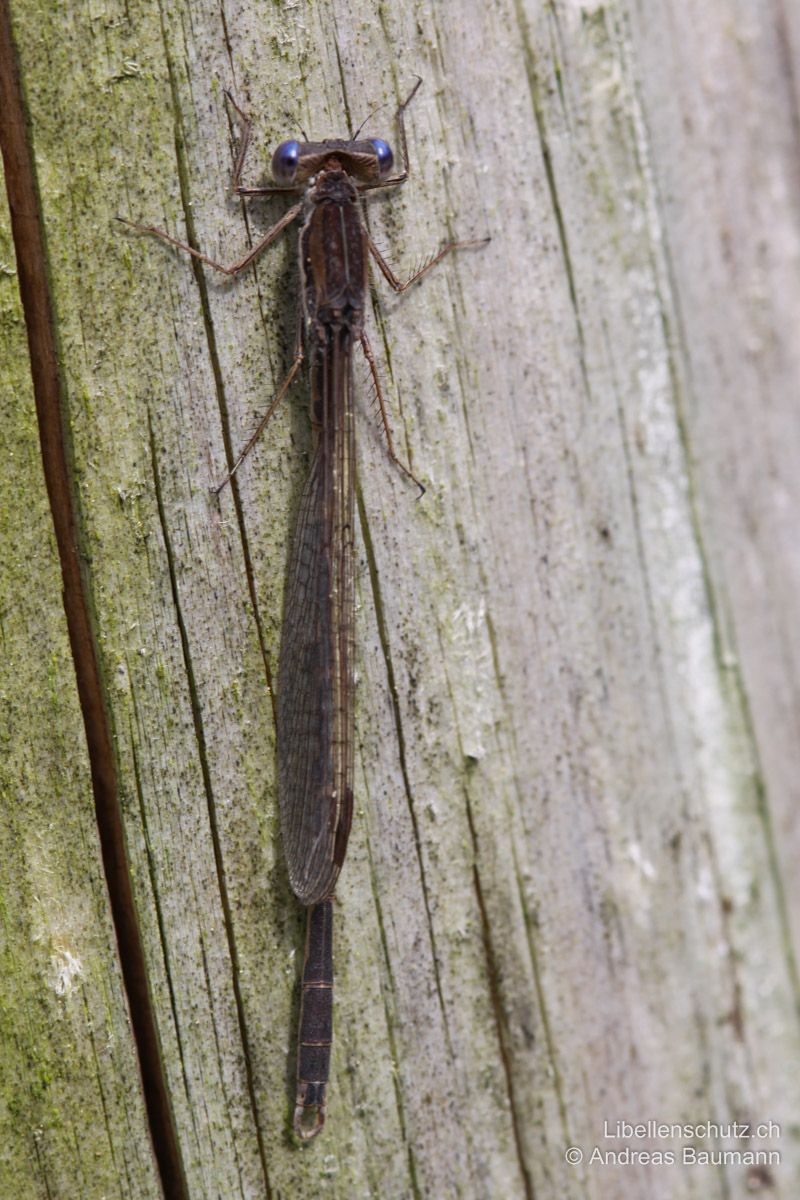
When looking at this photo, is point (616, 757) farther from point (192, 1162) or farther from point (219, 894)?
point (192, 1162)

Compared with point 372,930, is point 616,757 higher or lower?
higher

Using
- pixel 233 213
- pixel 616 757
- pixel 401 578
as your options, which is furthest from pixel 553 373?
pixel 616 757

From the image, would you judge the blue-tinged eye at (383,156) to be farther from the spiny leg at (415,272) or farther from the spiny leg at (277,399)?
the spiny leg at (277,399)

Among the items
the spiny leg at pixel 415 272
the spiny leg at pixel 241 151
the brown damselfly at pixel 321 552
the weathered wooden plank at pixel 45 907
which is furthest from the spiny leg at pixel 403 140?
the weathered wooden plank at pixel 45 907

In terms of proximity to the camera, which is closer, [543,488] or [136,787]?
[136,787]

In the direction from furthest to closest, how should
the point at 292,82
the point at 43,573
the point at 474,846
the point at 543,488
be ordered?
the point at 543,488 → the point at 474,846 → the point at 292,82 → the point at 43,573

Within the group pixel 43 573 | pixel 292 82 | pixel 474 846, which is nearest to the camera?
pixel 43 573

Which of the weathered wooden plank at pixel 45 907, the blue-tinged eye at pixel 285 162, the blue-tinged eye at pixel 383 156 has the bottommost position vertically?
the weathered wooden plank at pixel 45 907
